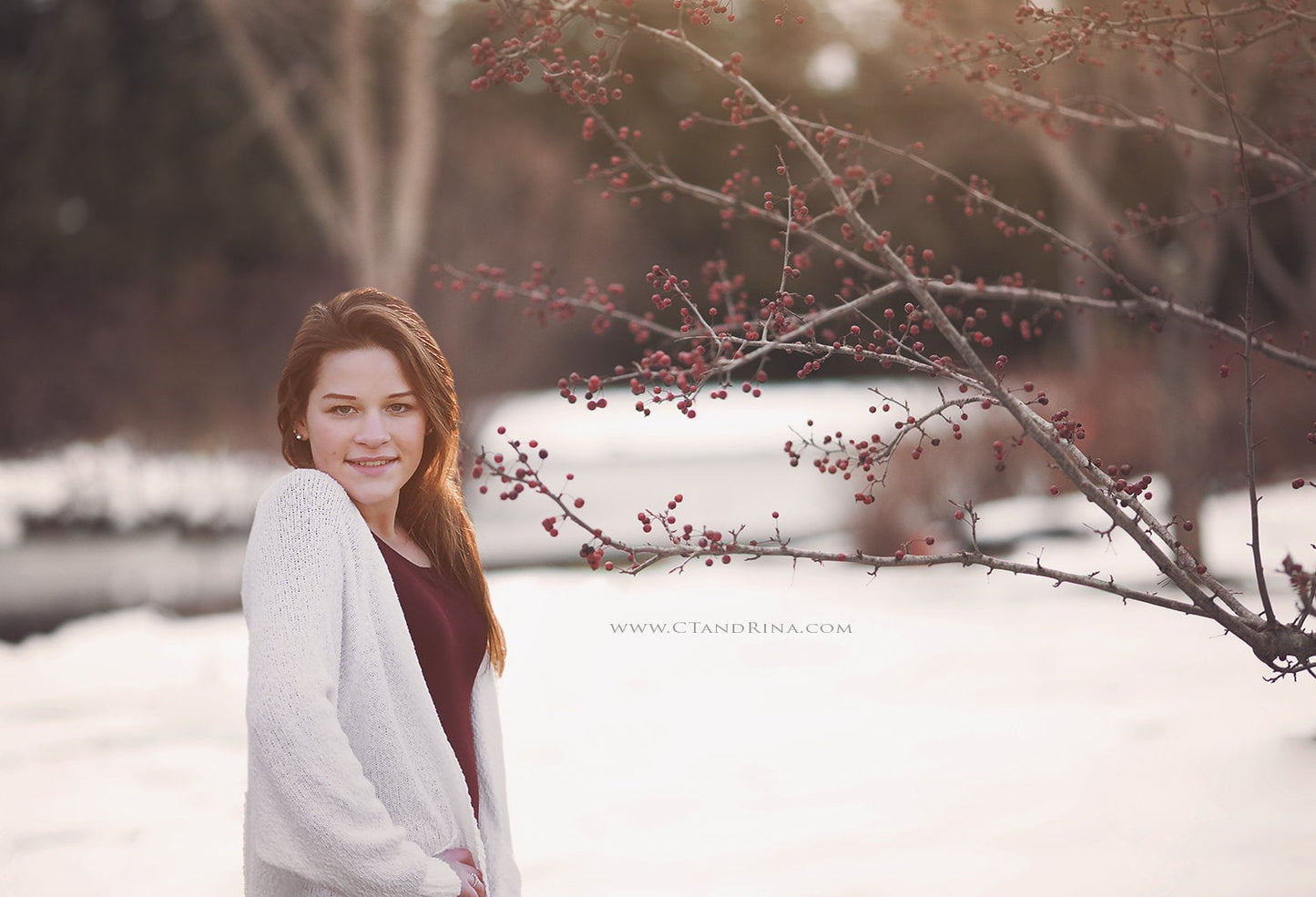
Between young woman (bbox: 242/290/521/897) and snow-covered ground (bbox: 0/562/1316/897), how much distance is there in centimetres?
202

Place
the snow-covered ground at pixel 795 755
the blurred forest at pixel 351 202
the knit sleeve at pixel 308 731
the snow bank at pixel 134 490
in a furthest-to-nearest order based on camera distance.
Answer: the snow bank at pixel 134 490 → the blurred forest at pixel 351 202 → the snow-covered ground at pixel 795 755 → the knit sleeve at pixel 308 731

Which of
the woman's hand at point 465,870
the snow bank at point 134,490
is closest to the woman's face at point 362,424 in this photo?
the woman's hand at point 465,870

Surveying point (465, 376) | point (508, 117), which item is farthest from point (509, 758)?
point (508, 117)

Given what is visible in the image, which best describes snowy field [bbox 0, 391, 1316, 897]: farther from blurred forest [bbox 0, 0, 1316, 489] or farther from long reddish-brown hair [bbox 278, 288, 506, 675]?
blurred forest [bbox 0, 0, 1316, 489]

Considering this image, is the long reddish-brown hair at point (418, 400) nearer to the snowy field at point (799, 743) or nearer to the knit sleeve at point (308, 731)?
the knit sleeve at point (308, 731)

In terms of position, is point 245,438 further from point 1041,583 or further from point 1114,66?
point 1114,66

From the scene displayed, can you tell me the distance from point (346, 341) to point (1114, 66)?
8.27 meters

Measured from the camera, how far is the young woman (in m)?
1.67

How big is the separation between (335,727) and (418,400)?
63cm

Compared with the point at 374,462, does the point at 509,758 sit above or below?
below

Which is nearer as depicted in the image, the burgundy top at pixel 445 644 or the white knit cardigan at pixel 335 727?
the white knit cardigan at pixel 335 727

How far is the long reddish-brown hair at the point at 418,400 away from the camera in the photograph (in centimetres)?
204

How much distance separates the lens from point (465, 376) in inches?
417

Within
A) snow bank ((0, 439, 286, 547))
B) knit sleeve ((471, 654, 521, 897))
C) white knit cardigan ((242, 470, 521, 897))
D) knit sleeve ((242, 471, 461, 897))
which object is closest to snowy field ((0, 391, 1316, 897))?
knit sleeve ((471, 654, 521, 897))
